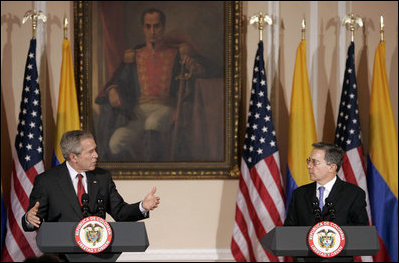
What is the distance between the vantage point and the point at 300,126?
24.5 ft

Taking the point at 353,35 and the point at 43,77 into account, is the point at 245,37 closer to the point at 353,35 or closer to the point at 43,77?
the point at 353,35

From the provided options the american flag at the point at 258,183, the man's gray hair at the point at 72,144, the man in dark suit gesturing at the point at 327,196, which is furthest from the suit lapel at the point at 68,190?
the american flag at the point at 258,183

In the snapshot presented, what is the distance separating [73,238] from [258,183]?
12.1ft

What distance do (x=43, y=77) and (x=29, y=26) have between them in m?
0.64

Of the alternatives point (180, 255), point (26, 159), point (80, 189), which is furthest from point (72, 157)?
point (180, 255)

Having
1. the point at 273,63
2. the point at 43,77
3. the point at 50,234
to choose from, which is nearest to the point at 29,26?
the point at 43,77

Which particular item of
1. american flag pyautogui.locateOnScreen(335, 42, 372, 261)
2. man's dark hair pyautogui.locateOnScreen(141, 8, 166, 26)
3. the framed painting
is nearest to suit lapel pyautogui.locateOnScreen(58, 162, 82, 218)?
the framed painting

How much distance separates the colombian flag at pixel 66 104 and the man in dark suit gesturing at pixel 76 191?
278cm

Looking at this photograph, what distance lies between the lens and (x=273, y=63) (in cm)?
779

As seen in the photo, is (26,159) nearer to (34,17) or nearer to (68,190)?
(34,17)

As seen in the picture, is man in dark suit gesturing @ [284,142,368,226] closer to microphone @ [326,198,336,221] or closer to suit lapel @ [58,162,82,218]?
microphone @ [326,198,336,221]

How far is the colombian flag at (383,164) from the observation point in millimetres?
7328

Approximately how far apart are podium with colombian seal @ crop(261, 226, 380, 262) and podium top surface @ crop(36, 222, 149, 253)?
87 cm

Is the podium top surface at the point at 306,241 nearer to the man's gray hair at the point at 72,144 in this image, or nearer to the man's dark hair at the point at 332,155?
the man's dark hair at the point at 332,155
